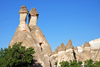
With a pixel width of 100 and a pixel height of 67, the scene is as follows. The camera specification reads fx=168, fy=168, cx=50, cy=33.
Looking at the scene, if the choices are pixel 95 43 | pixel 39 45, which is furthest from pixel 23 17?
pixel 95 43

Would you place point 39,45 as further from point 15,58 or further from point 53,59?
point 15,58

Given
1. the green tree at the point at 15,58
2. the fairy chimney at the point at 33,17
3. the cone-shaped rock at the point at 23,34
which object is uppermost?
the fairy chimney at the point at 33,17

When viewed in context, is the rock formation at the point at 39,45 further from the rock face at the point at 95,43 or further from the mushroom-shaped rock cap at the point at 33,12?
the rock face at the point at 95,43

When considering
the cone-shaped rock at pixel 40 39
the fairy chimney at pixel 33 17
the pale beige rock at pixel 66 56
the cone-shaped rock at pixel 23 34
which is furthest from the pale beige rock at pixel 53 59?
the fairy chimney at pixel 33 17

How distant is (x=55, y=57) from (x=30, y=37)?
5223 millimetres

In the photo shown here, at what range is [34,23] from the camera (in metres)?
27.9

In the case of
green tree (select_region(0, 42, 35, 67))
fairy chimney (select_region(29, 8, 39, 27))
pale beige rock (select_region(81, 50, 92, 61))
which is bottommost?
green tree (select_region(0, 42, 35, 67))

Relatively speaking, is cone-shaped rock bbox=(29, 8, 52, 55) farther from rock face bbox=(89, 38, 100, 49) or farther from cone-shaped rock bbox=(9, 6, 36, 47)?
rock face bbox=(89, 38, 100, 49)

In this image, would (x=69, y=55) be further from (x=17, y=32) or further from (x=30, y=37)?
(x=17, y=32)

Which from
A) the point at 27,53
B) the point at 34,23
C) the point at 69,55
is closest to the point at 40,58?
the point at 27,53

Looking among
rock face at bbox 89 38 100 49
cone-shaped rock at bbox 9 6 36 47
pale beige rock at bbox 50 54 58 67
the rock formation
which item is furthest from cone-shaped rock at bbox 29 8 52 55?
rock face at bbox 89 38 100 49

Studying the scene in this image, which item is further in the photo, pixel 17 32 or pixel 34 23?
pixel 34 23

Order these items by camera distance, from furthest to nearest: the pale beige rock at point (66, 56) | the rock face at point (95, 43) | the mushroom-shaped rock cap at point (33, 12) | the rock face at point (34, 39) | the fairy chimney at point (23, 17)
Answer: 1. the rock face at point (95, 43)
2. the mushroom-shaped rock cap at point (33, 12)
3. the fairy chimney at point (23, 17)
4. the pale beige rock at point (66, 56)
5. the rock face at point (34, 39)

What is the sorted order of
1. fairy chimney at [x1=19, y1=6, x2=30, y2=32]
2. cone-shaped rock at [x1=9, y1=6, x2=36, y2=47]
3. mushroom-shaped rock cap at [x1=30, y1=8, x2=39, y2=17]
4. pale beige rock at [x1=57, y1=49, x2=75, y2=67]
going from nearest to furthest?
cone-shaped rock at [x1=9, y1=6, x2=36, y2=47], pale beige rock at [x1=57, y1=49, x2=75, y2=67], fairy chimney at [x1=19, y1=6, x2=30, y2=32], mushroom-shaped rock cap at [x1=30, y1=8, x2=39, y2=17]
